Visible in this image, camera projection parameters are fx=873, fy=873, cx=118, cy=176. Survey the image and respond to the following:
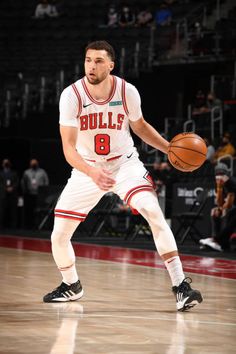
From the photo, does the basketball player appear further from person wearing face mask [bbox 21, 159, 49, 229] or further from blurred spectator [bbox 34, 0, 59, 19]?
blurred spectator [bbox 34, 0, 59, 19]

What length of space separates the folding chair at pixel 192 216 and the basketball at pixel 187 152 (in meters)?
8.30

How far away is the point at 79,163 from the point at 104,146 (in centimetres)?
48

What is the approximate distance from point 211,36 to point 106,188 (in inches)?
655

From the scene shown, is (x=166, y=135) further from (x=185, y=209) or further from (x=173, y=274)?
(x=173, y=274)

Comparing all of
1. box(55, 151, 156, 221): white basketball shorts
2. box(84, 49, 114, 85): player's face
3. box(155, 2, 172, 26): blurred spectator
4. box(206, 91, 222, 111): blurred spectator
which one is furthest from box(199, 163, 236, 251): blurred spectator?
box(155, 2, 172, 26): blurred spectator

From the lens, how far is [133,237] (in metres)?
16.5

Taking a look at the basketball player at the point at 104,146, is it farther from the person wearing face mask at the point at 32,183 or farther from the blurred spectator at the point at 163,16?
the blurred spectator at the point at 163,16

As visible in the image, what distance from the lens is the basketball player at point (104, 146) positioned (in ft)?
22.3

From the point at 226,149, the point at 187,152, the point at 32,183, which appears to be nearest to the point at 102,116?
the point at 187,152

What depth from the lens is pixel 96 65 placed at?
272 inches

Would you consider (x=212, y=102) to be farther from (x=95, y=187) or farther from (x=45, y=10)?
(x=95, y=187)

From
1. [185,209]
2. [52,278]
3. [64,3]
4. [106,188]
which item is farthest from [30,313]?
[64,3]

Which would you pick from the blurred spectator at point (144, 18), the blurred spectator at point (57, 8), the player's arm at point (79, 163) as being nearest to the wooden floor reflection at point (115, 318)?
the player's arm at point (79, 163)

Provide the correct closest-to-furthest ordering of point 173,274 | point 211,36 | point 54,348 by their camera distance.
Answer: point 54,348
point 173,274
point 211,36
